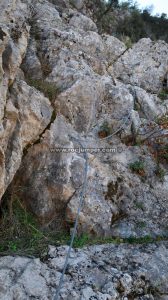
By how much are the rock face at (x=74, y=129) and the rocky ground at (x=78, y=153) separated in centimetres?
2

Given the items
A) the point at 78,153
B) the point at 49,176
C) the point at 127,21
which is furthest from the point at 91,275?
the point at 127,21

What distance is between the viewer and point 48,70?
724cm

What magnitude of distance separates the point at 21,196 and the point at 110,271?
1947 millimetres

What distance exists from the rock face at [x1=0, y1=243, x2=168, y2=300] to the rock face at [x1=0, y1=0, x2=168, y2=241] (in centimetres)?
66

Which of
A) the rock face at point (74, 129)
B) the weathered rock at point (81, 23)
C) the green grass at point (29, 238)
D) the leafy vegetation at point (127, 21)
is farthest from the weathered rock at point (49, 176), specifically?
the leafy vegetation at point (127, 21)

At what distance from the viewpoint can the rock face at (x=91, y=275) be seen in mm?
4113

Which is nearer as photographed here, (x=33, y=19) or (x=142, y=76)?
(x=33, y=19)

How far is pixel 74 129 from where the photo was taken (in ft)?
21.7

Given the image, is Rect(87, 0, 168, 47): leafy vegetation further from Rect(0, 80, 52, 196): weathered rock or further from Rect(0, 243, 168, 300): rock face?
Rect(0, 243, 168, 300): rock face

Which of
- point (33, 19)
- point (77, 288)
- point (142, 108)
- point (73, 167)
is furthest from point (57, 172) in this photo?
point (33, 19)

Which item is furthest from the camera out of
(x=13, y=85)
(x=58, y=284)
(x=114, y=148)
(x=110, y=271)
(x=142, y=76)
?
(x=142, y=76)

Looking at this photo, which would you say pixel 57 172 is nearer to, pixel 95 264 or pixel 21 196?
pixel 21 196

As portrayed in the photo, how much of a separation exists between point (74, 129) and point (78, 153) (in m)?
0.70

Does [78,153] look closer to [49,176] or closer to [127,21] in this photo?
[49,176]
